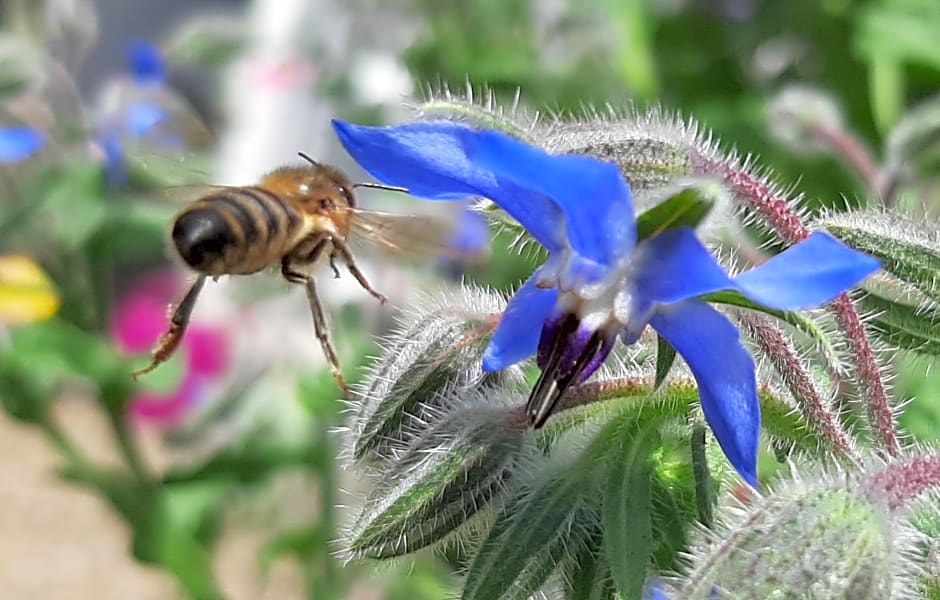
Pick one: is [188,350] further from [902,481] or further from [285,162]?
[902,481]

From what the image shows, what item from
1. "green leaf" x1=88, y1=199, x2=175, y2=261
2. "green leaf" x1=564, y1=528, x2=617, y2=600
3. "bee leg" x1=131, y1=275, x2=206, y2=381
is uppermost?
"green leaf" x1=564, y1=528, x2=617, y2=600

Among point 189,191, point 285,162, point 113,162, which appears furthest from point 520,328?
point 113,162

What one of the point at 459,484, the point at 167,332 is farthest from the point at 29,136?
the point at 459,484

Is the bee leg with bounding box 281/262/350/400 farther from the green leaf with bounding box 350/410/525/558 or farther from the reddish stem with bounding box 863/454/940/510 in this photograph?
the reddish stem with bounding box 863/454/940/510

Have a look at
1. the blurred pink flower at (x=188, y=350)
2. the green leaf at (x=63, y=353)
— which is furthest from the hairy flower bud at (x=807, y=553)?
the blurred pink flower at (x=188, y=350)

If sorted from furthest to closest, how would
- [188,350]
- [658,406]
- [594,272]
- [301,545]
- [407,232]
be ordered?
[188,350]
[301,545]
[407,232]
[658,406]
[594,272]

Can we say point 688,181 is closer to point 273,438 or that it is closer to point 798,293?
point 798,293

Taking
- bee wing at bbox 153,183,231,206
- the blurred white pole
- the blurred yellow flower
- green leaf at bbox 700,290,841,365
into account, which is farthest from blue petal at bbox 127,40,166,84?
green leaf at bbox 700,290,841,365
